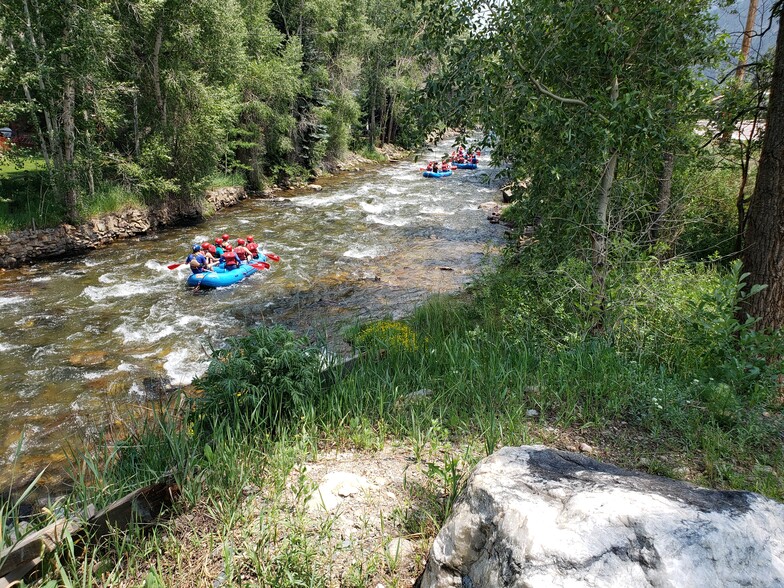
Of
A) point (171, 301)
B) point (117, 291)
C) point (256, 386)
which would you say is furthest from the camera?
point (117, 291)

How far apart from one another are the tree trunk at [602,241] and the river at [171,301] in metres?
1.19

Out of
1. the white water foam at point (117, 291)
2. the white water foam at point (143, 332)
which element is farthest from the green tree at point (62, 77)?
the white water foam at point (143, 332)

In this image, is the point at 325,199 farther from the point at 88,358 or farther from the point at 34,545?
the point at 34,545

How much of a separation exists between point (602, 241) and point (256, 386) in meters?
3.43

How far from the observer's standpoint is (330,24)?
22.5 metres

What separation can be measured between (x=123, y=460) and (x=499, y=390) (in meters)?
2.52

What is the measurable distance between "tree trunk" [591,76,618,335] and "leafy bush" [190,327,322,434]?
2718mm

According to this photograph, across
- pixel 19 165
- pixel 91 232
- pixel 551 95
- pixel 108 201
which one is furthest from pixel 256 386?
pixel 108 201

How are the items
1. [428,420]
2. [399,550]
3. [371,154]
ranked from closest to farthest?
[399,550] → [428,420] → [371,154]

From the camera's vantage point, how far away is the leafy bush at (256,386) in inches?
129

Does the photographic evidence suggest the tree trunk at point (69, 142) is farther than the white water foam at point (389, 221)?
No

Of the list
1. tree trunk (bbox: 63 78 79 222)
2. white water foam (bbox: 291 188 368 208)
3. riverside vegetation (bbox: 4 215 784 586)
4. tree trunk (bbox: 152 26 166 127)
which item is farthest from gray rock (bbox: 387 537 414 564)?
white water foam (bbox: 291 188 368 208)

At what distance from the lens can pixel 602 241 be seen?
4.63 meters

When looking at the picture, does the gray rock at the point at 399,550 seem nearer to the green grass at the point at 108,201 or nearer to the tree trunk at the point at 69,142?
the tree trunk at the point at 69,142
